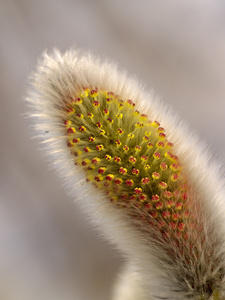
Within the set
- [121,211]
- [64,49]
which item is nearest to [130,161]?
[121,211]

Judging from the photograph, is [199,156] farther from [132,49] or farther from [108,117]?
[132,49]

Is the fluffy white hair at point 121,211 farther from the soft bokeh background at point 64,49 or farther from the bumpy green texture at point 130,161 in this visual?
the soft bokeh background at point 64,49

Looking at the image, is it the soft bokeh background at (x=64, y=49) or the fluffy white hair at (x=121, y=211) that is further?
the soft bokeh background at (x=64, y=49)

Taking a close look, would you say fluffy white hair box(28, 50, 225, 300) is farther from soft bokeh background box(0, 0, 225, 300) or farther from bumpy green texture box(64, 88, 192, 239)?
soft bokeh background box(0, 0, 225, 300)

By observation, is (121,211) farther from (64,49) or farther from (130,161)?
(64,49)

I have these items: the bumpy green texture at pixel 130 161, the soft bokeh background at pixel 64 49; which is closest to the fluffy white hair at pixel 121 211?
the bumpy green texture at pixel 130 161
